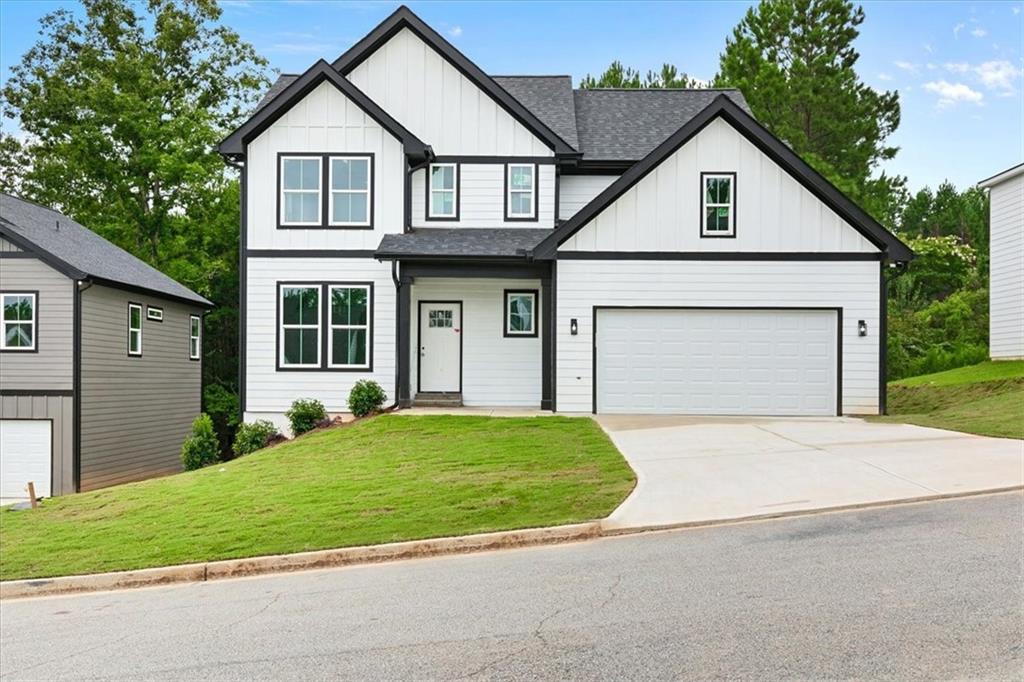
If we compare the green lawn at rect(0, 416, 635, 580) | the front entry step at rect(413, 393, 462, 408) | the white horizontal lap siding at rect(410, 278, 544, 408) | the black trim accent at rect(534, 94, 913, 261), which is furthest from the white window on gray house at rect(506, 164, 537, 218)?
the green lawn at rect(0, 416, 635, 580)

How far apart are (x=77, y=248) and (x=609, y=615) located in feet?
70.0

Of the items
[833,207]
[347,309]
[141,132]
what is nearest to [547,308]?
[347,309]

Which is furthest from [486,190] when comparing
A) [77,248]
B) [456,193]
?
[77,248]

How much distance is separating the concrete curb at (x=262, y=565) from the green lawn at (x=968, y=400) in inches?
374

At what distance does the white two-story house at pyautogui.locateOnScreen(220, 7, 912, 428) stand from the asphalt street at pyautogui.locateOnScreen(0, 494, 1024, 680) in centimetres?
952

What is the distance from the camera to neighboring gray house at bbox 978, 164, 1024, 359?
891 inches

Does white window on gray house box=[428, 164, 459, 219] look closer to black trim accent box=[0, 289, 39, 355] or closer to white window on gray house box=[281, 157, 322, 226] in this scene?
white window on gray house box=[281, 157, 322, 226]

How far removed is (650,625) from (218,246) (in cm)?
3191

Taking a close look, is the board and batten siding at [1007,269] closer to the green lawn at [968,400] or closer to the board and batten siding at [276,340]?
the green lawn at [968,400]

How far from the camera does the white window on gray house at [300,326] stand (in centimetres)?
1908

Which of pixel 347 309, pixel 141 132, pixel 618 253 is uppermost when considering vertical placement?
pixel 141 132

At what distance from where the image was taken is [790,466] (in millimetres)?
11719

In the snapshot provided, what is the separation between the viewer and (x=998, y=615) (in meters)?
5.73

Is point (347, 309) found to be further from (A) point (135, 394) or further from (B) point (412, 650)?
(B) point (412, 650)
